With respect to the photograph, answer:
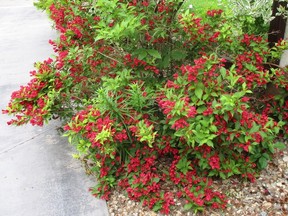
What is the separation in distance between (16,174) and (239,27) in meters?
2.54

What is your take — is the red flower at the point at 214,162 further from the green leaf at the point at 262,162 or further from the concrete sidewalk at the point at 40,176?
the concrete sidewalk at the point at 40,176

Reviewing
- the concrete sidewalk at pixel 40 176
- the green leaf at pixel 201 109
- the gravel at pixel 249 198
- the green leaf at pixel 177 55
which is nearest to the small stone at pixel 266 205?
the gravel at pixel 249 198

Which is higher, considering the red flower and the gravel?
the red flower

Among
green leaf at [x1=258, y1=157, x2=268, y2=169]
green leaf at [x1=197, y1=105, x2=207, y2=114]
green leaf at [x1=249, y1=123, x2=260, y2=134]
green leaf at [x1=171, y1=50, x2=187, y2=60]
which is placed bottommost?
green leaf at [x1=258, y1=157, x2=268, y2=169]

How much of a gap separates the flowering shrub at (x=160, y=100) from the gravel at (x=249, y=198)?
0.07 m

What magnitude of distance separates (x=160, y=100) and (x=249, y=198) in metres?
0.95

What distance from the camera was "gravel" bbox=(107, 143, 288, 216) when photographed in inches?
96.3

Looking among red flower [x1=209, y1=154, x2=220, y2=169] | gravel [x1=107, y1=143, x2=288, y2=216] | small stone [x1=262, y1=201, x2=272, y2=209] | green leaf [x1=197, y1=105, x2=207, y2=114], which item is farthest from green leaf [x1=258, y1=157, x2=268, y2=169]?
green leaf [x1=197, y1=105, x2=207, y2=114]

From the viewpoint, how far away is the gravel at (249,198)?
96.3 inches

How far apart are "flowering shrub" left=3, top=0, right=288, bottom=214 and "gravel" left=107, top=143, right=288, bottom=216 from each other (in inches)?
2.6

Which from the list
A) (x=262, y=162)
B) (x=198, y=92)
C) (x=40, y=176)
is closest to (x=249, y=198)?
(x=262, y=162)

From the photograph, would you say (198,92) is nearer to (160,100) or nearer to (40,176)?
(160,100)

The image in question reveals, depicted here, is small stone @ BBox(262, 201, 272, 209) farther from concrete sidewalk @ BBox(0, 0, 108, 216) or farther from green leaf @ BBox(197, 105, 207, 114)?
concrete sidewalk @ BBox(0, 0, 108, 216)

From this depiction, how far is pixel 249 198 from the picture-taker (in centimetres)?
254
